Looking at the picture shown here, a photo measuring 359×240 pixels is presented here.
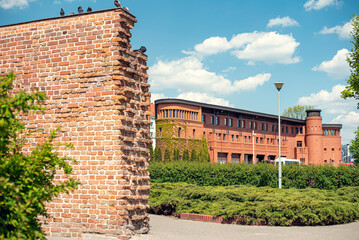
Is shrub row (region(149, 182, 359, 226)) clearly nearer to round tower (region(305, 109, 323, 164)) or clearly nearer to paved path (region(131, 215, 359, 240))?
paved path (region(131, 215, 359, 240))

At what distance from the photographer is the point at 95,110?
8.02 meters

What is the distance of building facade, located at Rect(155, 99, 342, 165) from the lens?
55625 millimetres

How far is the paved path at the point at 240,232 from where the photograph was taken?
380 inches

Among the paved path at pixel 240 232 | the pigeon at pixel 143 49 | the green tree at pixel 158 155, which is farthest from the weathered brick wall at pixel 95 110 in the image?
the green tree at pixel 158 155

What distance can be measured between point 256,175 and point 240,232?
13317mm

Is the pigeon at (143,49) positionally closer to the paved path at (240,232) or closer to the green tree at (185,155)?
the paved path at (240,232)

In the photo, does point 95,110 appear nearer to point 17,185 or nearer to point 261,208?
point 17,185

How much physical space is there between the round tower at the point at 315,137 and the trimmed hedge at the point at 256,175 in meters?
60.4

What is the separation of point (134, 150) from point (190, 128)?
48.1 metres

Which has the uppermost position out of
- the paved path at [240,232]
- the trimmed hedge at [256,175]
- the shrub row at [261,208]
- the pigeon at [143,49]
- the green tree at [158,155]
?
the pigeon at [143,49]

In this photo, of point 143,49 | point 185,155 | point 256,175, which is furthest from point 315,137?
point 143,49

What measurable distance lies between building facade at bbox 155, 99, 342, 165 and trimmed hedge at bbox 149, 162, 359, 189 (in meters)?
18.3

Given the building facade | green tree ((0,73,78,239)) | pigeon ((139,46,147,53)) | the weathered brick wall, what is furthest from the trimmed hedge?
green tree ((0,73,78,239))

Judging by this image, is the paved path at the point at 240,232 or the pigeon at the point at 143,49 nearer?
the pigeon at the point at 143,49
